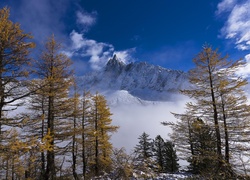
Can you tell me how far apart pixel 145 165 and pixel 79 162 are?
18.6m

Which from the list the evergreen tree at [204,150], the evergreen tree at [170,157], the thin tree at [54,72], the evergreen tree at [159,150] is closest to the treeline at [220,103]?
the evergreen tree at [204,150]

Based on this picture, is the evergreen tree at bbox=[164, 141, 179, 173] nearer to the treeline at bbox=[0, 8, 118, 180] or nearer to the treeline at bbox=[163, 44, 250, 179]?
the treeline at bbox=[0, 8, 118, 180]

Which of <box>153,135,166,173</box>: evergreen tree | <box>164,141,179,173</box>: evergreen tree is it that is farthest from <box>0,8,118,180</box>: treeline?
<box>153,135,166,173</box>: evergreen tree

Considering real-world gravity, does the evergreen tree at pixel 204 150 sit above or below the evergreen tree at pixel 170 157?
above

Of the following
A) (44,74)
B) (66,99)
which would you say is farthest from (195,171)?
(44,74)

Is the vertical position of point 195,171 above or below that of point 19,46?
below

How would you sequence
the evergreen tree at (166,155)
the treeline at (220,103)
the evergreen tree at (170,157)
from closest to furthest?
the treeline at (220,103)
the evergreen tree at (170,157)
the evergreen tree at (166,155)

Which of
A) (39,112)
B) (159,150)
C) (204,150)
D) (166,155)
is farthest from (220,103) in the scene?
(159,150)

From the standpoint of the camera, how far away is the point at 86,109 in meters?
22.1

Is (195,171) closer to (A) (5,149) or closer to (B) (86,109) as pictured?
(B) (86,109)

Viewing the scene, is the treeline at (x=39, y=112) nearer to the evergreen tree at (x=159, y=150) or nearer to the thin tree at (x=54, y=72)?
the thin tree at (x=54, y=72)

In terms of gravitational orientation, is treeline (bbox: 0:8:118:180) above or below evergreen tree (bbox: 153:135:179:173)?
above

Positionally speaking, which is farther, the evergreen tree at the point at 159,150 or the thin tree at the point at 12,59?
the evergreen tree at the point at 159,150

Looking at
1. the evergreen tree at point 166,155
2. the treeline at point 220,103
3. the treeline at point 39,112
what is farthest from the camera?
the evergreen tree at point 166,155
